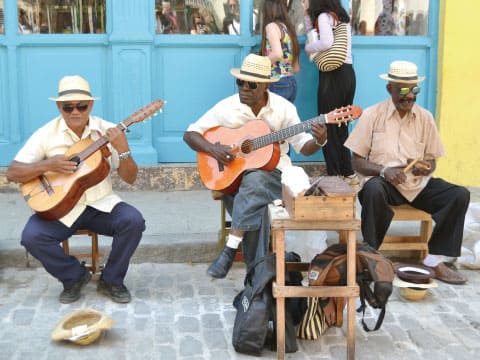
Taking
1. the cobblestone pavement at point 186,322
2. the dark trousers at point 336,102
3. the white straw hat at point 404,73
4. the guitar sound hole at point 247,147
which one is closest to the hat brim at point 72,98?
the guitar sound hole at point 247,147

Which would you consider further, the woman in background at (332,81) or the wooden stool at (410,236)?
the woman in background at (332,81)

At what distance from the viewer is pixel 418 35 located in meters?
6.99

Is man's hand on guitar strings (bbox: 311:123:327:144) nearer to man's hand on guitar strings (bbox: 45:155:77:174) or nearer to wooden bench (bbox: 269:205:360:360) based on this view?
wooden bench (bbox: 269:205:360:360)

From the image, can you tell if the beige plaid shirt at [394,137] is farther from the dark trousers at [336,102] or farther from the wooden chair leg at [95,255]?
the wooden chair leg at [95,255]

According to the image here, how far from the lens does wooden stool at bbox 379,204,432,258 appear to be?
5.08 m

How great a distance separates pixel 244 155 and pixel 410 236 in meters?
1.39

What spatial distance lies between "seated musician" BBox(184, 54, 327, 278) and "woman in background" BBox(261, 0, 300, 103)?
1265 mm

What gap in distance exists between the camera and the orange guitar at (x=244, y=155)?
484 cm

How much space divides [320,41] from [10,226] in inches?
112

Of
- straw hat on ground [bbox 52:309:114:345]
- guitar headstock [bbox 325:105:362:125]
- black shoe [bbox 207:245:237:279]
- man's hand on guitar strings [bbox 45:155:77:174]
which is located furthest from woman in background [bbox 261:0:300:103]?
straw hat on ground [bbox 52:309:114:345]

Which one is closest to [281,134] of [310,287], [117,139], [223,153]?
[223,153]

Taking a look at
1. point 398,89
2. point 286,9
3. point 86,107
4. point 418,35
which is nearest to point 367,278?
point 398,89

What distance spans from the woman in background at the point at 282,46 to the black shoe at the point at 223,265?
6.49 feet

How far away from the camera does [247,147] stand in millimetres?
4906
